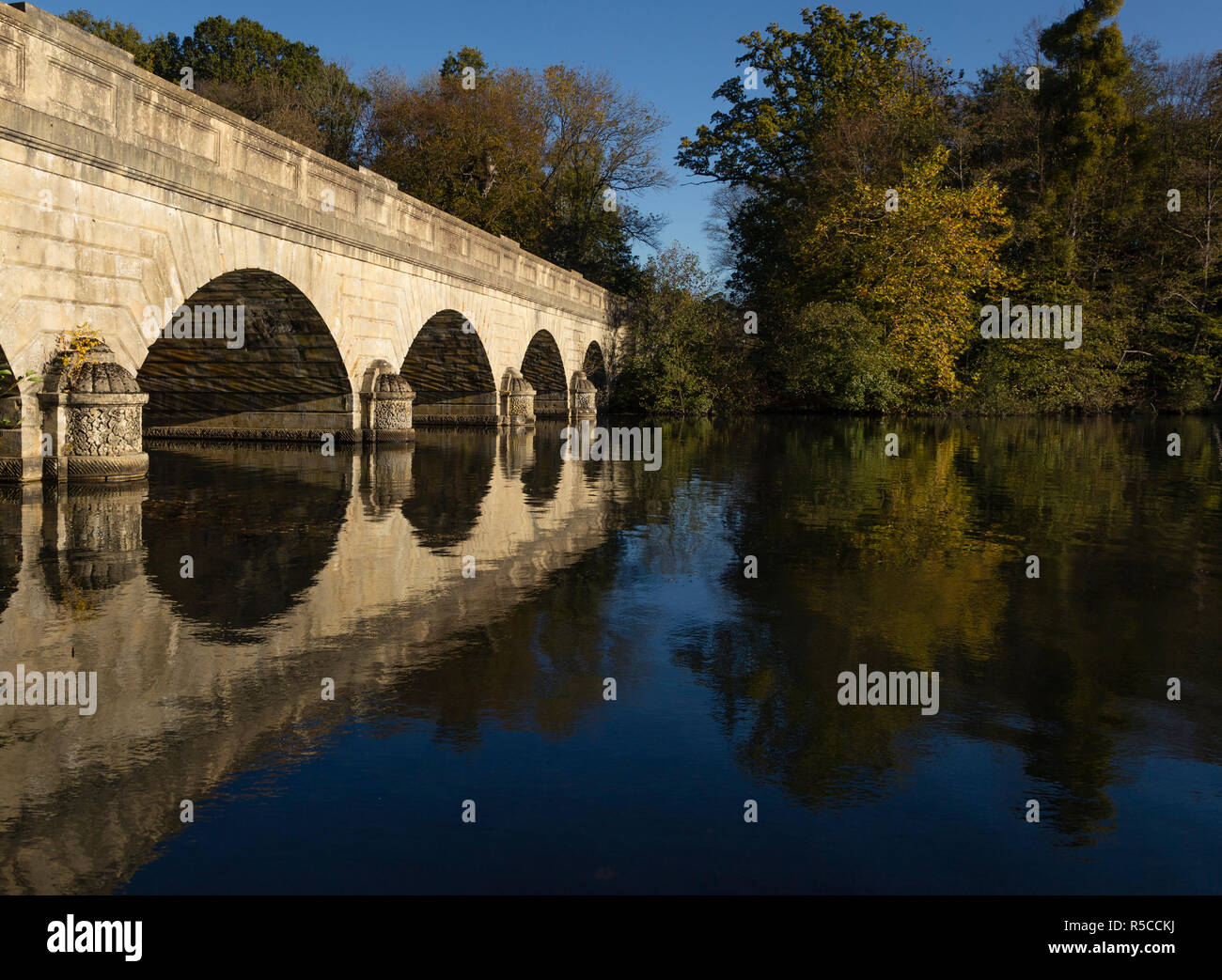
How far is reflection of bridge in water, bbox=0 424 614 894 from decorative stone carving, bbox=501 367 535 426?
15.2 meters

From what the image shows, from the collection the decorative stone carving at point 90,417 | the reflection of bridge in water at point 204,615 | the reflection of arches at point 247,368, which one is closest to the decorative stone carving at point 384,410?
the reflection of arches at point 247,368

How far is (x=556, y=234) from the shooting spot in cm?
4809

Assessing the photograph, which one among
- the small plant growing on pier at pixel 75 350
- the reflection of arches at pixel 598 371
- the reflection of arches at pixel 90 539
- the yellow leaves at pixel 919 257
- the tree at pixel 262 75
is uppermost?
the tree at pixel 262 75

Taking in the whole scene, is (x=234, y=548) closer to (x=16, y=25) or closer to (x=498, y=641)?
(x=498, y=641)

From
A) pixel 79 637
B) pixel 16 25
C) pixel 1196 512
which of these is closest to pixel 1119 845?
pixel 79 637

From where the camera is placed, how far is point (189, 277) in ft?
41.9

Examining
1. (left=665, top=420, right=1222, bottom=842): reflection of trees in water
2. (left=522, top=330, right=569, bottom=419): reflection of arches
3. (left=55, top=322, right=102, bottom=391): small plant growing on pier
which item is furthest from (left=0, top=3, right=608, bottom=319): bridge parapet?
(left=522, top=330, right=569, bottom=419): reflection of arches

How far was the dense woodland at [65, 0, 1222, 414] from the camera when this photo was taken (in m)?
34.2

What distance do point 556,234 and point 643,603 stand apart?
43847mm

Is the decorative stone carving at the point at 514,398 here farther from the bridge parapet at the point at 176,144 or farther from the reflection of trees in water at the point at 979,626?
the reflection of trees in water at the point at 979,626

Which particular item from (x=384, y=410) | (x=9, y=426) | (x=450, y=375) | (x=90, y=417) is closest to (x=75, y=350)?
(x=90, y=417)

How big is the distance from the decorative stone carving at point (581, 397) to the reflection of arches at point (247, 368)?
15.8m

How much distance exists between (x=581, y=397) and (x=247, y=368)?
17632mm

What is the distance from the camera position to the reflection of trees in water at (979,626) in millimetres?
3758
